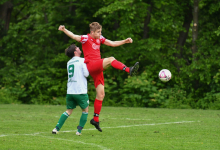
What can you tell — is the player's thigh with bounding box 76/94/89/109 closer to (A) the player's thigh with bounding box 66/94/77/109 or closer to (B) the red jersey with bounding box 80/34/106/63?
(A) the player's thigh with bounding box 66/94/77/109

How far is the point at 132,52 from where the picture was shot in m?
20.7

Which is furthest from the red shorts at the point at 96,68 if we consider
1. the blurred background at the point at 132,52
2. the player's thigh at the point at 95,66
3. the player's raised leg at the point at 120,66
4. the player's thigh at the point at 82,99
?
the blurred background at the point at 132,52

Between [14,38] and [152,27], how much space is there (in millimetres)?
8796

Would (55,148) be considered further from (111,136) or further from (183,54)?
(183,54)

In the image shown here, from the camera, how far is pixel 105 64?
7.44 m

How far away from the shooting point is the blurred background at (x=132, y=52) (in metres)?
18.7

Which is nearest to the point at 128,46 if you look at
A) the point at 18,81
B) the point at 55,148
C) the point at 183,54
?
the point at 183,54

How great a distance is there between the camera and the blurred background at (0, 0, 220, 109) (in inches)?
738

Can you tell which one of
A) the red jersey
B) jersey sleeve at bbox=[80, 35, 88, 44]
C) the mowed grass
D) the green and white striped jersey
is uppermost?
jersey sleeve at bbox=[80, 35, 88, 44]

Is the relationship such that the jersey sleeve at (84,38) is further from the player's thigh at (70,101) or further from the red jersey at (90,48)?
the player's thigh at (70,101)

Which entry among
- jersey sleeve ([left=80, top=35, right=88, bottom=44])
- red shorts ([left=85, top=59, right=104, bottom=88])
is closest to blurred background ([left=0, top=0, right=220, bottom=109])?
red shorts ([left=85, top=59, right=104, bottom=88])

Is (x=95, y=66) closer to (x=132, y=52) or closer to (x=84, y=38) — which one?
(x=84, y=38)

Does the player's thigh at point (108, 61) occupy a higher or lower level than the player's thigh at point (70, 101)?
higher

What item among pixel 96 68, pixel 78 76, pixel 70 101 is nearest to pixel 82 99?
pixel 70 101
